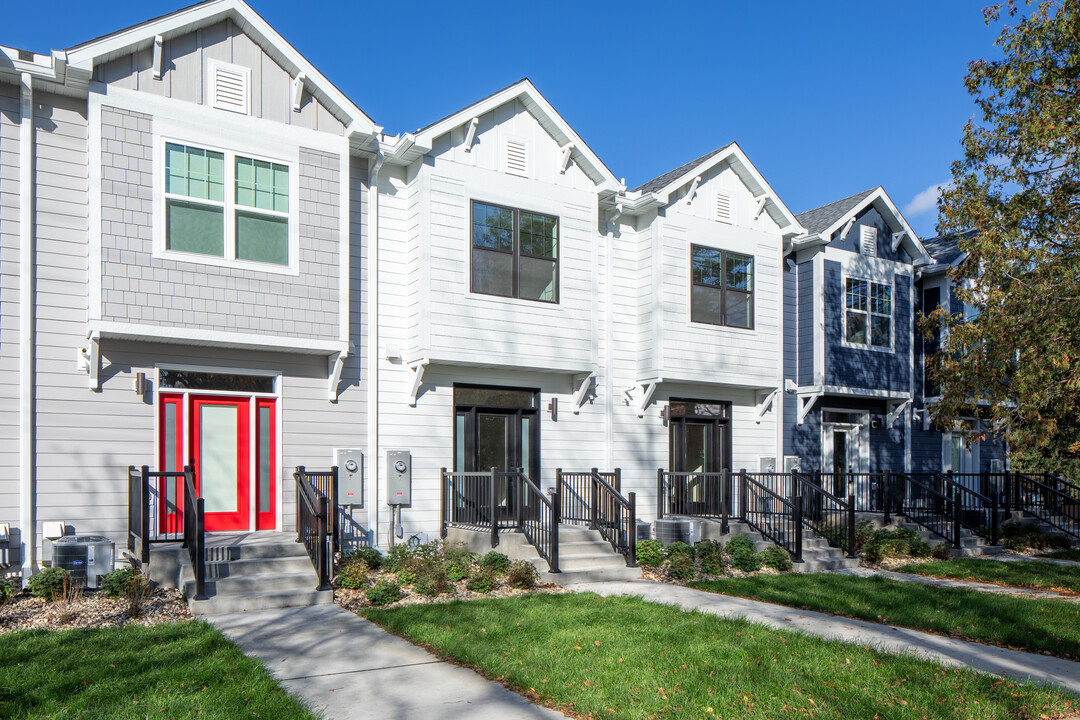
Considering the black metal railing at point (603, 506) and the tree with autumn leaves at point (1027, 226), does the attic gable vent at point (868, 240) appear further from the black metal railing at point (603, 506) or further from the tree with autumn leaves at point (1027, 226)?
the black metal railing at point (603, 506)

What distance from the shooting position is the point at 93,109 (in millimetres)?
9844

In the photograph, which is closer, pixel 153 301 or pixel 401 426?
pixel 153 301

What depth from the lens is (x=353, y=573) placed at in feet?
31.5

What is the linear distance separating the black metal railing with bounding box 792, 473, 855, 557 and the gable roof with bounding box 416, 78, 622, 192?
5864 mm

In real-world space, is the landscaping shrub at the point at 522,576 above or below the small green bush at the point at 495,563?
below

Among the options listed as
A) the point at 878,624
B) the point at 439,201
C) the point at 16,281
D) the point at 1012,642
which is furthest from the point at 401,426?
the point at 1012,642

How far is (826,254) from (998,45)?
5307 millimetres

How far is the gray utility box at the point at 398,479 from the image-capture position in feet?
38.7

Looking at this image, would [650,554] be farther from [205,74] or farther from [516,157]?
[205,74]

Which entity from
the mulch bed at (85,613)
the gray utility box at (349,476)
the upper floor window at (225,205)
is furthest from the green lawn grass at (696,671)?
the upper floor window at (225,205)

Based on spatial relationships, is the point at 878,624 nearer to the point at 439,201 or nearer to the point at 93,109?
the point at 439,201

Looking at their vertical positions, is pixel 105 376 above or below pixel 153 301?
below

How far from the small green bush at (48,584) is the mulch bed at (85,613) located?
78mm

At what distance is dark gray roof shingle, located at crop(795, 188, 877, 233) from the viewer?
17031 millimetres
